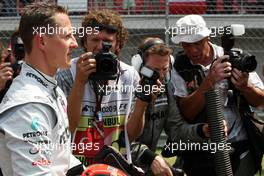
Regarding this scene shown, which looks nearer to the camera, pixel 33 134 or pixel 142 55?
pixel 33 134

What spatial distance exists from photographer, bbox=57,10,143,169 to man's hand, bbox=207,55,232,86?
48 centimetres

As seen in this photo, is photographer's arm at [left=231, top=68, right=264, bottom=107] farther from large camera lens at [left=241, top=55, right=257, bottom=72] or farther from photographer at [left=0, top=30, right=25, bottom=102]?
photographer at [left=0, top=30, right=25, bottom=102]

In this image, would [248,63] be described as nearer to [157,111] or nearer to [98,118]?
[157,111]

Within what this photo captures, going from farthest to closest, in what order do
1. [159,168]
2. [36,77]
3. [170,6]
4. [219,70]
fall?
[170,6]
[219,70]
[159,168]
[36,77]

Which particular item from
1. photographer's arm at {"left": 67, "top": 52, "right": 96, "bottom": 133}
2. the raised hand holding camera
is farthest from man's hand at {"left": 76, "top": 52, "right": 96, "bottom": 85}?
the raised hand holding camera

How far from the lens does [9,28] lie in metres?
8.65

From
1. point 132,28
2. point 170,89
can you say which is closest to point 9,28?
point 132,28

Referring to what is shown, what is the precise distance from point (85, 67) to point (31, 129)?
1032 mm

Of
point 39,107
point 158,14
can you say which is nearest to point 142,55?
point 39,107

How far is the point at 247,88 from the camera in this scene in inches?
152

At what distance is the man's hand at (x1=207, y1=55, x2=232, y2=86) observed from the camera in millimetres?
3715

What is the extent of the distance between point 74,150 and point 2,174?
1040mm

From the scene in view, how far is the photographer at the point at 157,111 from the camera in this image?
3561 millimetres

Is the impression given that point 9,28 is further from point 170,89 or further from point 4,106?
point 4,106
